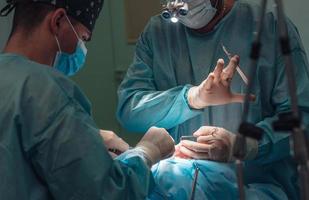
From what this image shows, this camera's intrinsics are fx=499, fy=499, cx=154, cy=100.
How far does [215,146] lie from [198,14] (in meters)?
0.51

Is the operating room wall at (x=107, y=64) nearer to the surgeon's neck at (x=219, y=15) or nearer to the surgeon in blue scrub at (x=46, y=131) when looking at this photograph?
the surgeon's neck at (x=219, y=15)

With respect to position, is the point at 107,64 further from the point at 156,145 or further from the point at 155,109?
the point at 156,145

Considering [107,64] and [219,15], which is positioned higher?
[219,15]

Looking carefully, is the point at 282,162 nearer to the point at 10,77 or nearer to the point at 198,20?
the point at 198,20

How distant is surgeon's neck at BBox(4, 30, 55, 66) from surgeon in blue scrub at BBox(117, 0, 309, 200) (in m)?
0.55

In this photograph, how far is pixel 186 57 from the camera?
75.1 inches

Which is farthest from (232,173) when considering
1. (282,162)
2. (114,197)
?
(114,197)

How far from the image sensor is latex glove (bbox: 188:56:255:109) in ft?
5.28

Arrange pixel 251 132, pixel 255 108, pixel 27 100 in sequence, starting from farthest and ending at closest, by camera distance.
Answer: pixel 255 108, pixel 27 100, pixel 251 132

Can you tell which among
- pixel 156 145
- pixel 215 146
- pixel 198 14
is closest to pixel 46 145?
pixel 156 145

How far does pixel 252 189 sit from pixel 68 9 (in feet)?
2.72

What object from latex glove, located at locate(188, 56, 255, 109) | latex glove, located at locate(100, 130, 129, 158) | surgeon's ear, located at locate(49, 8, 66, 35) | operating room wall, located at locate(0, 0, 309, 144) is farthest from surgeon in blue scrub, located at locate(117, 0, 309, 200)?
operating room wall, located at locate(0, 0, 309, 144)

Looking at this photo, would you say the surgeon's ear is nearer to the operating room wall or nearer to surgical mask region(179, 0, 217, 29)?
surgical mask region(179, 0, 217, 29)

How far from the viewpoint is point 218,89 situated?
164 cm
